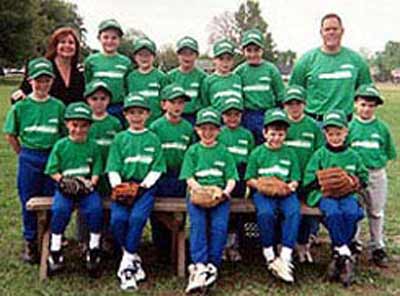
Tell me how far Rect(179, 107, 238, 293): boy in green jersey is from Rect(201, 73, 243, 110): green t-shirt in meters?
0.29

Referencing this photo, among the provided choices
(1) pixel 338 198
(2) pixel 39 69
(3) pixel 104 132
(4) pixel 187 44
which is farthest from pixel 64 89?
(1) pixel 338 198

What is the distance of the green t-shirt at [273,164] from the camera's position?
6.27 m

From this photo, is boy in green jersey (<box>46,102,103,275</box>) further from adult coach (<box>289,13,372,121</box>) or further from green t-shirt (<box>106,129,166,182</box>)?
adult coach (<box>289,13,372,121</box>)

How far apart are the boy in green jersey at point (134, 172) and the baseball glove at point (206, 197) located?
0.38 m

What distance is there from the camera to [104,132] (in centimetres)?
645

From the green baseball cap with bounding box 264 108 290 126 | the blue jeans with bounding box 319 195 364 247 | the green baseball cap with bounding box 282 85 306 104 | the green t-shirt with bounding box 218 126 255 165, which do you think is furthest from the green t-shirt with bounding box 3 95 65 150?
the blue jeans with bounding box 319 195 364 247

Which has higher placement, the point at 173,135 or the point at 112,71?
the point at 112,71

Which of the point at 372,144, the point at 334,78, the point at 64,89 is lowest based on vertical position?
the point at 372,144

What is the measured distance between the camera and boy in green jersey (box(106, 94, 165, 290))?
6.04 metres

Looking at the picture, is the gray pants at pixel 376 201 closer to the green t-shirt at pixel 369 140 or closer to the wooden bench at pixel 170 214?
the green t-shirt at pixel 369 140

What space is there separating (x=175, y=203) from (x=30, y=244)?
1.43 meters

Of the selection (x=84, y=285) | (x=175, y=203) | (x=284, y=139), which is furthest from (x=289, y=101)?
(x=84, y=285)

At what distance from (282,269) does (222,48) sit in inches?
80.8

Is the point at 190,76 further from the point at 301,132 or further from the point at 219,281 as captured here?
the point at 219,281
